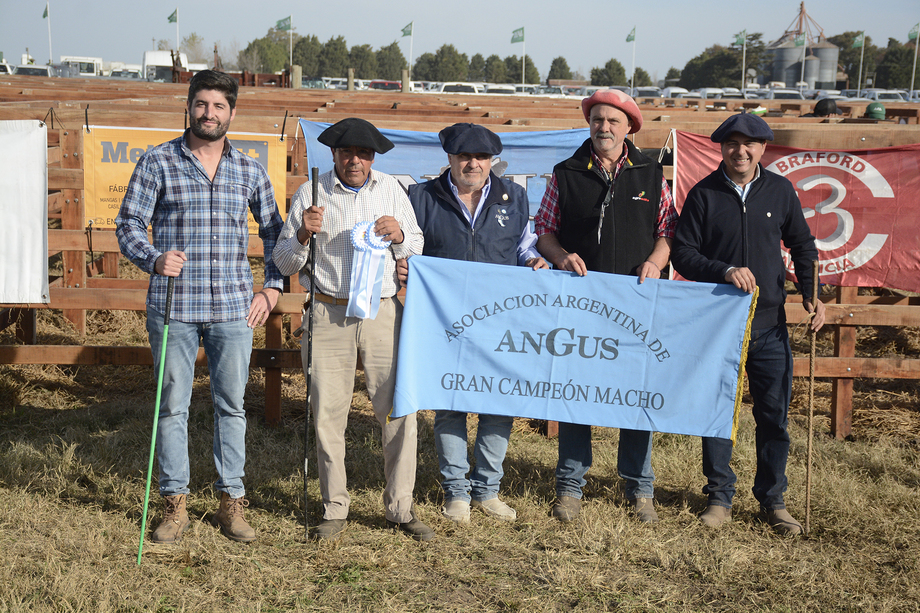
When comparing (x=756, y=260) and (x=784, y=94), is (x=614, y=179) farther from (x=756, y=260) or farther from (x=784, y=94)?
(x=784, y=94)

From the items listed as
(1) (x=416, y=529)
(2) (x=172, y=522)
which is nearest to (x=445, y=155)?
(1) (x=416, y=529)

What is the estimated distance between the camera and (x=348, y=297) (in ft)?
13.0

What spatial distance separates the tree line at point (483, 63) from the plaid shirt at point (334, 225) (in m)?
94.2

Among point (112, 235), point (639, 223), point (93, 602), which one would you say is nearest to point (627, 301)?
point (639, 223)

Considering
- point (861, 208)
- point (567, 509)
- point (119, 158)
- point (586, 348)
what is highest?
point (119, 158)

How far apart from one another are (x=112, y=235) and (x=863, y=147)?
5.80 meters

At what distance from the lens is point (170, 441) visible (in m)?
3.98

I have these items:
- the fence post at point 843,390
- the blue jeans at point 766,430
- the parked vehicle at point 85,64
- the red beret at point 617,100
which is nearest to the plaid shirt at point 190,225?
the red beret at point 617,100

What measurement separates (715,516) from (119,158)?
17.0 ft

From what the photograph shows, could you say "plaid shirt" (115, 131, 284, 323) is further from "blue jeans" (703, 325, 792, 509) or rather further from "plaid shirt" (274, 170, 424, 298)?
"blue jeans" (703, 325, 792, 509)

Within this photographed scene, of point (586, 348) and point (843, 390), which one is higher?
point (586, 348)

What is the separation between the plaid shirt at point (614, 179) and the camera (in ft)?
14.0

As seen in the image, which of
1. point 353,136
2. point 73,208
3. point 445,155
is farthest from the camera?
point 73,208

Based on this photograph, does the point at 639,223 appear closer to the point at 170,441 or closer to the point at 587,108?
the point at 587,108
